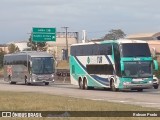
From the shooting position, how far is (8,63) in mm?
60688

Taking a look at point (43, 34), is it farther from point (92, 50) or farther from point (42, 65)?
point (92, 50)

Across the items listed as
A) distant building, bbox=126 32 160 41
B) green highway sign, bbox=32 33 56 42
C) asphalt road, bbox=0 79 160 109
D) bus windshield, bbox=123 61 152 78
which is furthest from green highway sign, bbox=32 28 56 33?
distant building, bbox=126 32 160 41

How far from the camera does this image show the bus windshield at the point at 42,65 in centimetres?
5274

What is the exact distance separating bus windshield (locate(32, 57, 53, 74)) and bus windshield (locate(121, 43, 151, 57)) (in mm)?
16883

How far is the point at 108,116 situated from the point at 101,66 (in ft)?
77.5

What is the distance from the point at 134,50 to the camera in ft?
123

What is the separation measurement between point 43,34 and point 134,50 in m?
31.0

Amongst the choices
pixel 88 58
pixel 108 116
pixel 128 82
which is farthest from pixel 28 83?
pixel 108 116

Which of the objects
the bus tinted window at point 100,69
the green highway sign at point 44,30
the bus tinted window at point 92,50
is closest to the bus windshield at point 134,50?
the bus tinted window at point 92,50

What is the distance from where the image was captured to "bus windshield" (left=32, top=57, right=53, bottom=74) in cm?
5274

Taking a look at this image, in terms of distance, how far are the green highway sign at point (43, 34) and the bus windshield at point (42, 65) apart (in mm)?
13735

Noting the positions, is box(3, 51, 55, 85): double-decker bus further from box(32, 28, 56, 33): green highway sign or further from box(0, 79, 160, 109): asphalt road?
box(0, 79, 160, 109): asphalt road

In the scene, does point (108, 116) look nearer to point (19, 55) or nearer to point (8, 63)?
point (19, 55)

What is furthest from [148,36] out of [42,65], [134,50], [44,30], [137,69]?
[137,69]
